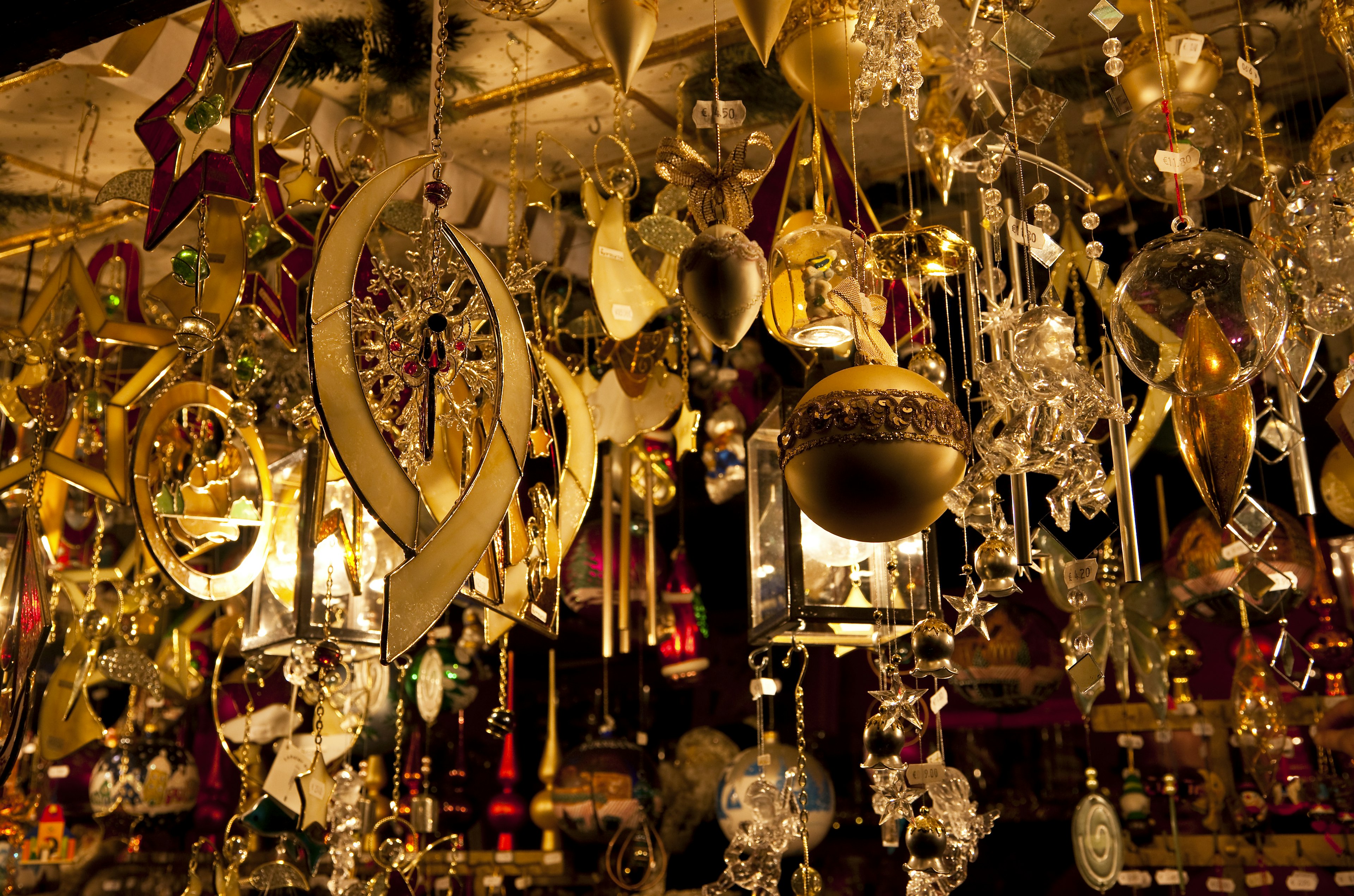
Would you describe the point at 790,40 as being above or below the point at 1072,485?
above

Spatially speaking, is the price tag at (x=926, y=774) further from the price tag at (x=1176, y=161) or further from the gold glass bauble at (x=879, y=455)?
the price tag at (x=1176, y=161)

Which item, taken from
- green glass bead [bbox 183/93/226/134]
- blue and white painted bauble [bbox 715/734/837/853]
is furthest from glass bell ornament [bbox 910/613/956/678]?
blue and white painted bauble [bbox 715/734/837/853]

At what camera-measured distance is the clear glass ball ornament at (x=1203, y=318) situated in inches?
37.4

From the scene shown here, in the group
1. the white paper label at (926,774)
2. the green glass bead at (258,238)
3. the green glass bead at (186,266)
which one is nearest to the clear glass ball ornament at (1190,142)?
the white paper label at (926,774)

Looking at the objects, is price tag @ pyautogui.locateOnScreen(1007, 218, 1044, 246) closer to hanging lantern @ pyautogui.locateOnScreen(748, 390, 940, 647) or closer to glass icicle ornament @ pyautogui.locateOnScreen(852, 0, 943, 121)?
glass icicle ornament @ pyautogui.locateOnScreen(852, 0, 943, 121)

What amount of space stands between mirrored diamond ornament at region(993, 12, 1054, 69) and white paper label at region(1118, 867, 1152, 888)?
2.73m

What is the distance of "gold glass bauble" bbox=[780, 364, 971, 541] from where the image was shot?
1.07m

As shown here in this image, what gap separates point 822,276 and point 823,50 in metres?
0.43

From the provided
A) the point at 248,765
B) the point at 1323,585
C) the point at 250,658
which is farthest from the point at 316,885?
the point at 1323,585

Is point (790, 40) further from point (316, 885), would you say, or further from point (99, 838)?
point (99, 838)

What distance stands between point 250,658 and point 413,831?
2.62 ft

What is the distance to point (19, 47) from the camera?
1.46 metres

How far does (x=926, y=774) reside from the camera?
1339mm

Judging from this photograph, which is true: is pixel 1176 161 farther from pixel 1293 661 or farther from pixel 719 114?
pixel 1293 661
